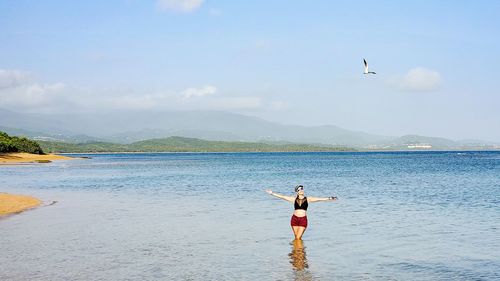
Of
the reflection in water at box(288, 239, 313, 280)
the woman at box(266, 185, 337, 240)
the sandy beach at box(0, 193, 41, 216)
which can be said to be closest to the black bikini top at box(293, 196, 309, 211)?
the woman at box(266, 185, 337, 240)

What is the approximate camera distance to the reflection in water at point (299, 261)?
814 inches

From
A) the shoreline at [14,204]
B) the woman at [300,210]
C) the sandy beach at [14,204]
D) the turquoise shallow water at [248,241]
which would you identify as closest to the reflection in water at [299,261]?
the turquoise shallow water at [248,241]

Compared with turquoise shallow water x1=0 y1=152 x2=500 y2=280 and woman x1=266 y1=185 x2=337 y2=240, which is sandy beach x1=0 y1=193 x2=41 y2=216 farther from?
woman x1=266 y1=185 x2=337 y2=240

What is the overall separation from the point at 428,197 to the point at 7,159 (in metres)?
149

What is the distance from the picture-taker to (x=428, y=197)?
174 ft

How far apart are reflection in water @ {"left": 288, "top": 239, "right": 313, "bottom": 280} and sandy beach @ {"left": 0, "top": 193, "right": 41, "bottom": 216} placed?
21372 mm

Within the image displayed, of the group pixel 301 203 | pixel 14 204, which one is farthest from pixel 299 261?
pixel 14 204

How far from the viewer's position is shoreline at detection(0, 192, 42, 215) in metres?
38.9

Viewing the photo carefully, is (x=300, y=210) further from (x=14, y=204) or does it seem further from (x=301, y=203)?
(x=14, y=204)

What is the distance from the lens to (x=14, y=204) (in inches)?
1705

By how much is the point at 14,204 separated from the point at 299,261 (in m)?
28.7

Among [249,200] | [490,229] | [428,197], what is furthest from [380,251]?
[428,197]

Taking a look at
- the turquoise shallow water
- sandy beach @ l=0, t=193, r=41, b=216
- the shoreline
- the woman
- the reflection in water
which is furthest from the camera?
sandy beach @ l=0, t=193, r=41, b=216

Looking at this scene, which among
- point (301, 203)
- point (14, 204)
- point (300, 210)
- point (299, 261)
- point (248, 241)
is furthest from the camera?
point (14, 204)
